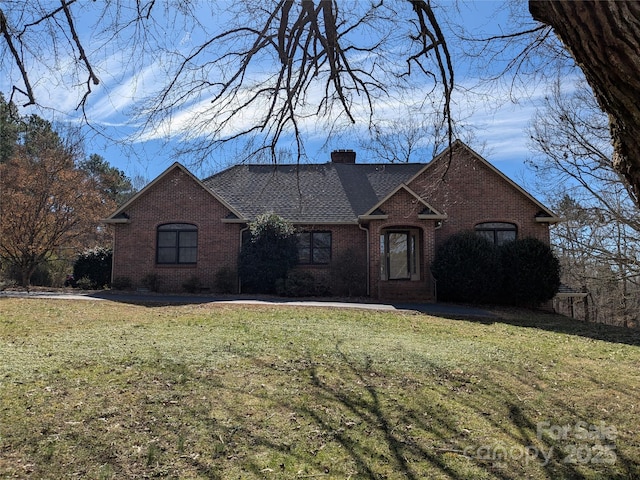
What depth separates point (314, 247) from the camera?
20125 mm

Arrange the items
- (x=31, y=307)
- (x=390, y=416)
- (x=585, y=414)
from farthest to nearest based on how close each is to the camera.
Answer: (x=31, y=307), (x=585, y=414), (x=390, y=416)

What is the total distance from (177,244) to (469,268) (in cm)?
1172

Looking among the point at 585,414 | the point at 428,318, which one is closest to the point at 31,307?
the point at 428,318

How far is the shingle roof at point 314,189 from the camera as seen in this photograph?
2058cm

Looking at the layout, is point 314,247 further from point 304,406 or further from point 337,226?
point 304,406

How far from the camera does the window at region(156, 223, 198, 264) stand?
20.1 m

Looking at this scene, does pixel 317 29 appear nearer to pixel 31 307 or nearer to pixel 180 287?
pixel 31 307

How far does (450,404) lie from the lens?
5711 mm

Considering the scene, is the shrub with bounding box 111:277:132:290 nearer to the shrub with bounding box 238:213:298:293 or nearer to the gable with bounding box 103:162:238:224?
the gable with bounding box 103:162:238:224

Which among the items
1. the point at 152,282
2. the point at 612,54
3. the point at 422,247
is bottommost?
the point at 152,282

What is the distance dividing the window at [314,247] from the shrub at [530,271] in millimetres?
6846

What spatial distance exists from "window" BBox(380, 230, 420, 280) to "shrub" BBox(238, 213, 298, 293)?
3940 millimetres

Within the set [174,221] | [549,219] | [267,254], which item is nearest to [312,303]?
[267,254]

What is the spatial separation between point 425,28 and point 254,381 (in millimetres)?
5007
